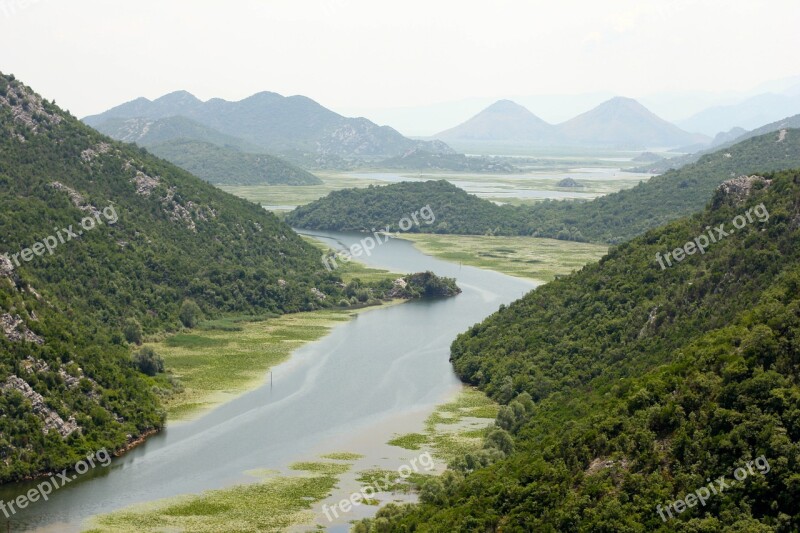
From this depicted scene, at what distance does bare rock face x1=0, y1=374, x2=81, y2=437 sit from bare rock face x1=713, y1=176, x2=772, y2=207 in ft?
194

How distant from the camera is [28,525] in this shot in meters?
58.6

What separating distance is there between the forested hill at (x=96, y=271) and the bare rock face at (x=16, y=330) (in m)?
0.11

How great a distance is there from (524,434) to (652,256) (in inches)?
1208

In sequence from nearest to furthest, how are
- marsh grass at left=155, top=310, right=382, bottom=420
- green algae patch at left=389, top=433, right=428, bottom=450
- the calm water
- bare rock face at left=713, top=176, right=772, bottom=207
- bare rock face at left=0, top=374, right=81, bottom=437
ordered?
the calm water < bare rock face at left=0, top=374, right=81, bottom=437 < green algae patch at left=389, top=433, right=428, bottom=450 < marsh grass at left=155, top=310, right=382, bottom=420 < bare rock face at left=713, top=176, right=772, bottom=207

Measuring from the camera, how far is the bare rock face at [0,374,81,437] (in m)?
70.1

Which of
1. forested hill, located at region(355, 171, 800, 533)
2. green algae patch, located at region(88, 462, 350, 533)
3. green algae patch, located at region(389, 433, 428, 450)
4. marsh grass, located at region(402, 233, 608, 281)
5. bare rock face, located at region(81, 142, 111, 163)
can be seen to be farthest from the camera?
marsh grass, located at region(402, 233, 608, 281)

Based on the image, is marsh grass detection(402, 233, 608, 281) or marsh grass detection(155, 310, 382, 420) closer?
marsh grass detection(155, 310, 382, 420)

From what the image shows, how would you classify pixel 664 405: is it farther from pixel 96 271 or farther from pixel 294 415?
pixel 96 271

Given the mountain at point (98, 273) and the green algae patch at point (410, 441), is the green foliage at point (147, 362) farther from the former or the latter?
the green algae patch at point (410, 441)

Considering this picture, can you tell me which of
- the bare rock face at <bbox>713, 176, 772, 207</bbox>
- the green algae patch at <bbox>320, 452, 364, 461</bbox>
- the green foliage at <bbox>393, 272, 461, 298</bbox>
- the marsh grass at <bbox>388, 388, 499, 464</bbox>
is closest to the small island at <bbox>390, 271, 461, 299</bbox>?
the green foliage at <bbox>393, 272, 461, 298</bbox>

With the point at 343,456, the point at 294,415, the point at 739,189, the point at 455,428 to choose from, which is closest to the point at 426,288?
the point at 739,189

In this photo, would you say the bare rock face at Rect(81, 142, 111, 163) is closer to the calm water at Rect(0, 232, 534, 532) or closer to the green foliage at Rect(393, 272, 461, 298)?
the calm water at Rect(0, 232, 534, 532)

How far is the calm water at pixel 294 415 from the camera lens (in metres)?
64.8

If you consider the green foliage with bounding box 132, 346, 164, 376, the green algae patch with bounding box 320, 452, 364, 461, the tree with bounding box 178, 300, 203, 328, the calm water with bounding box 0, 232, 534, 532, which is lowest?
the green algae patch with bounding box 320, 452, 364, 461
